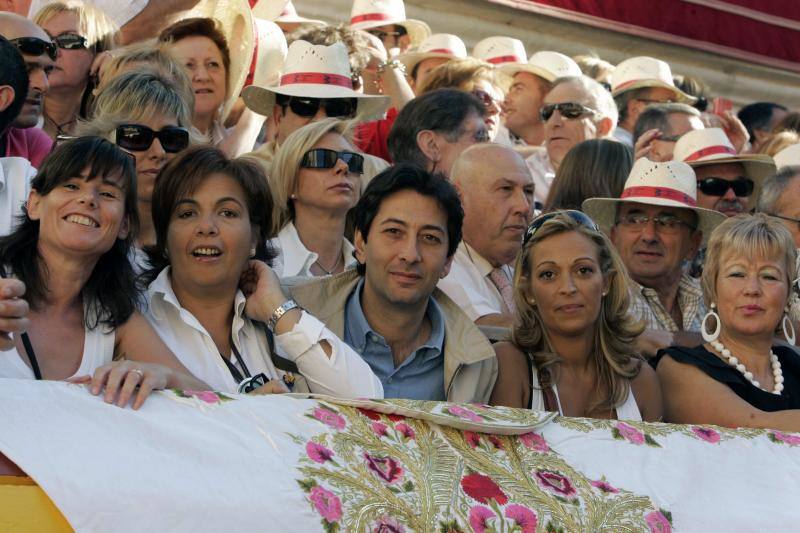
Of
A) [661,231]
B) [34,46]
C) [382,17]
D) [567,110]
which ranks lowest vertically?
[661,231]

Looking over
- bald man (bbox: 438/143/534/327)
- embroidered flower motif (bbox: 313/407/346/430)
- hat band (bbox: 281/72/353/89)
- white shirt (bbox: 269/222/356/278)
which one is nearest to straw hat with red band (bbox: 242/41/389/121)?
hat band (bbox: 281/72/353/89)

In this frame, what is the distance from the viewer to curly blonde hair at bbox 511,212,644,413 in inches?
181

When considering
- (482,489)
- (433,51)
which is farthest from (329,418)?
(433,51)

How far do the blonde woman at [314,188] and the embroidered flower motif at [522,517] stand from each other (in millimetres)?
2081

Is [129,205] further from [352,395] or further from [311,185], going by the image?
[311,185]

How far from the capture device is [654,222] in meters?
6.17

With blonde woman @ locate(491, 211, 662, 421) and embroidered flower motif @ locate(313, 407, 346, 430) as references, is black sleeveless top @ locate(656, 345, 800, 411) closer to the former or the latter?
blonde woman @ locate(491, 211, 662, 421)

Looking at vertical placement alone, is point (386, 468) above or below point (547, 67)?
below

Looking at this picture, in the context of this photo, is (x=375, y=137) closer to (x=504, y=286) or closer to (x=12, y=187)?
(x=504, y=286)

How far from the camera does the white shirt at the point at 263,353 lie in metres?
4.08

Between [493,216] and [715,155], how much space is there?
1871mm

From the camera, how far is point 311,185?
545cm

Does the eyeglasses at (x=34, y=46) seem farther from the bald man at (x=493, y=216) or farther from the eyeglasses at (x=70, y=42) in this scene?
the bald man at (x=493, y=216)

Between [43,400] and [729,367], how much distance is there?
242 centimetres
